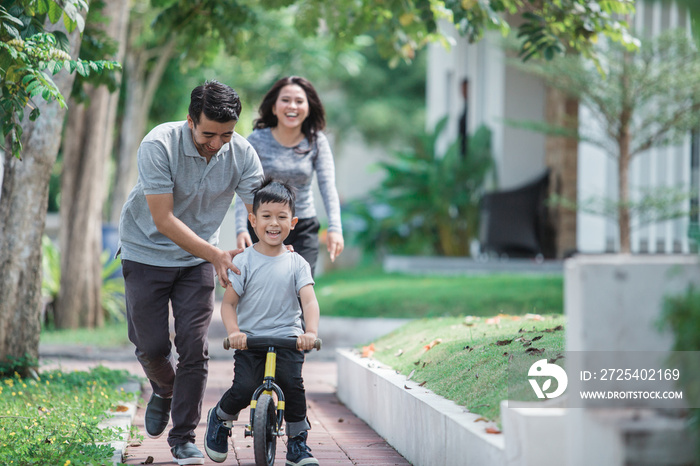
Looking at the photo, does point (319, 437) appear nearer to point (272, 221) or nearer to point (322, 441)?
point (322, 441)

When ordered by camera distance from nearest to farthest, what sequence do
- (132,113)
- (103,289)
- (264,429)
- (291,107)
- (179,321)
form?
(264,429) < (179,321) < (291,107) < (103,289) < (132,113)

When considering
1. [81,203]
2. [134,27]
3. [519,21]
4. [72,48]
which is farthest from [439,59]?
[72,48]

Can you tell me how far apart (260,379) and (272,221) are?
75 cm

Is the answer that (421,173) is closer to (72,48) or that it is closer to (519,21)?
(519,21)

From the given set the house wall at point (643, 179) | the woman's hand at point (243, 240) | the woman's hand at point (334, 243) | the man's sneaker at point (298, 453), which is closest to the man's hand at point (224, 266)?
the man's sneaker at point (298, 453)

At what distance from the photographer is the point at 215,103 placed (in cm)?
399

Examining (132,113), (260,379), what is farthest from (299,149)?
(132,113)

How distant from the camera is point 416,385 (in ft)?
15.5

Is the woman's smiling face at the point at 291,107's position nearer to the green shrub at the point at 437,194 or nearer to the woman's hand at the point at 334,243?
Answer: the woman's hand at the point at 334,243

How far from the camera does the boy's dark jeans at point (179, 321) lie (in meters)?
4.32

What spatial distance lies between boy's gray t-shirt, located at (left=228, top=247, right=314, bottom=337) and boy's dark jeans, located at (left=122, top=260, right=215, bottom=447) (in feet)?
0.94

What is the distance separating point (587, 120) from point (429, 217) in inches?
143

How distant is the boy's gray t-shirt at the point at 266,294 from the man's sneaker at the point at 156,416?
2.84ft

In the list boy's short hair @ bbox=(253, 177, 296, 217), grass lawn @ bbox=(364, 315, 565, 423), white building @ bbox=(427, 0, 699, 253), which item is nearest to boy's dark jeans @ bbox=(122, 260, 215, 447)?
boy's short hair @ bbox=(253, 177, 296, 217)
